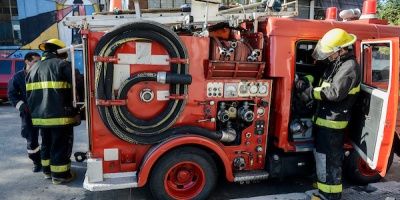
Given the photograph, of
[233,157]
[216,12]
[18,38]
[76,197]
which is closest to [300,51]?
[216,12]

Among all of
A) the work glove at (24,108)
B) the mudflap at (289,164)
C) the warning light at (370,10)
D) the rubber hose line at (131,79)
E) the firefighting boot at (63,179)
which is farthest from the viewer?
the work glove at (24,108)

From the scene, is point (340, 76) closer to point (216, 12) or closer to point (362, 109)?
point (362, 109)

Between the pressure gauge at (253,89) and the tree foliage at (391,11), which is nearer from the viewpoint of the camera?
the pressure gauge at (253,89)

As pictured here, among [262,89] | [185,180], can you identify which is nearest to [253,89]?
[262,89]

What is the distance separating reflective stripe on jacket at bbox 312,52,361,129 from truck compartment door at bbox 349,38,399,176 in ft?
0.61

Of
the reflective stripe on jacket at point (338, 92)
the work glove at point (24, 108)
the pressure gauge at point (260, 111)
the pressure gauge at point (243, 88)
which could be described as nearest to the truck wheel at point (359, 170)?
the reflective stripe on jacket at point (338, 92)

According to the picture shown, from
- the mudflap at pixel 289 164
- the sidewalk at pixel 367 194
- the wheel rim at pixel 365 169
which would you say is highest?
the mudflap at pixel 289 164

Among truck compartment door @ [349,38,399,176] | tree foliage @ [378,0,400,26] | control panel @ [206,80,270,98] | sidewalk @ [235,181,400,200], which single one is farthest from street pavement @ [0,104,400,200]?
tree foliage @ [378,0,400,26]

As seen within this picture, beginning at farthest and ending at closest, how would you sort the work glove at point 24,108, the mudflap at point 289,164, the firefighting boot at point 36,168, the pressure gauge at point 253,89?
the firefighting boot at point 36,168 → the work glove at point 24,108 → the mudflap at point 289,164 → the pressure gauge at point 253,89

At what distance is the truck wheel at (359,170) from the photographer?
12.6 feet

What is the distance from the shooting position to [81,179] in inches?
164

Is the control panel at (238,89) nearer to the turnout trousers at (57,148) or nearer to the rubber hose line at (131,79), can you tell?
the rubber hose line at (131,79)

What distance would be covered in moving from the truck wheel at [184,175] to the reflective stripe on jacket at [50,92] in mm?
1508

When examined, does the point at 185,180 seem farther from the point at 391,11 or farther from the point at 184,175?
the point at 391,11
